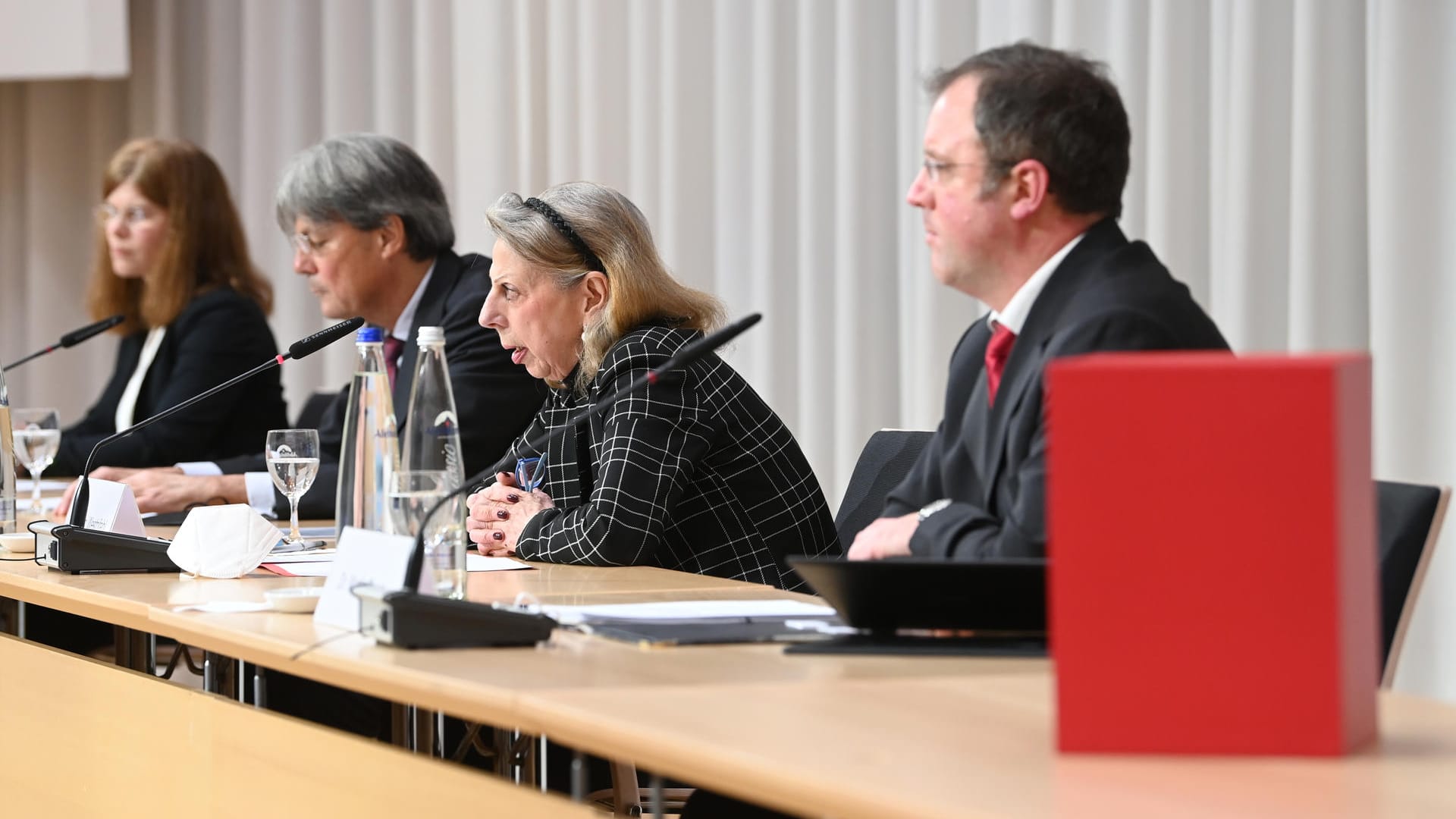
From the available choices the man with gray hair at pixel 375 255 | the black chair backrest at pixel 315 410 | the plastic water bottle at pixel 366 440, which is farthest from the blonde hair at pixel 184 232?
the plastic water bottle at pixel 366 440

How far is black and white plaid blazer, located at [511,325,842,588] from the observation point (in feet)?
6.89

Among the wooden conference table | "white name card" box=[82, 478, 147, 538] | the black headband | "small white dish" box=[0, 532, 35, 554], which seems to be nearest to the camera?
the wooden conference table

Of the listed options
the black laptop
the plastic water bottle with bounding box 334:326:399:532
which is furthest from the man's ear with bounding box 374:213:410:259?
the black laptop

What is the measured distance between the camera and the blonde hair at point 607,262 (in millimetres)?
2352

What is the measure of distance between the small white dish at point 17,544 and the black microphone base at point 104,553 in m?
0.30

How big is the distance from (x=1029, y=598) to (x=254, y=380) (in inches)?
103

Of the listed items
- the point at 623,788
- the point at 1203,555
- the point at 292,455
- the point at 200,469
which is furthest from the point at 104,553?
the point at 1203,555

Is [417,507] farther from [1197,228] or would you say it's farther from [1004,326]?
[1197,228]

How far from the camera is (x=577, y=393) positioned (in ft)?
7.95

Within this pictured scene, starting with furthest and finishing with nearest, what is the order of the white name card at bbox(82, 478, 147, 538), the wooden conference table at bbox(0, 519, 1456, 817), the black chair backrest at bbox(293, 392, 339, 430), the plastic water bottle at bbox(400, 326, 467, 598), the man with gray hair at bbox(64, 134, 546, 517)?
the black chair backrest at bbox(293, 392, 339, 430), the man with gray hair at bbox(64, 134, 546, 517), the white name card at bbox(82, 478, 147, 538), the plastic water bottle at bbox(400, 326, 467, 598), the wooden conference table at bbox(0, 519, 1456, 817)

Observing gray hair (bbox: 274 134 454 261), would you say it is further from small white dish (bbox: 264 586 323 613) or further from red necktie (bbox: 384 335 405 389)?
small white dish (bbox: 264 586 323 613)

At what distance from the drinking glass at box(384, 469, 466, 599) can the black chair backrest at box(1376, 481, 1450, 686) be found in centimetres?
89

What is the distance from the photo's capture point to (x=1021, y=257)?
5.90 feet

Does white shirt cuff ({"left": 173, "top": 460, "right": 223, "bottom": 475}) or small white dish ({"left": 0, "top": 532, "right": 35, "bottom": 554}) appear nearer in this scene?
small white dish ({"left": 0, "top": 532, "right": 35, "bottom": 554})
